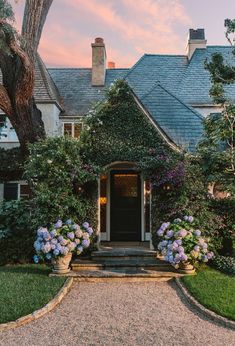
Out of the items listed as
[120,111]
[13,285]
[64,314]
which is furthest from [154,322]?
[120,111]

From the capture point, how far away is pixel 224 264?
10.2 metres

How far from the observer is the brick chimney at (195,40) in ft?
76.9

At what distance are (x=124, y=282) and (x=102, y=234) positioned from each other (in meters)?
3.88

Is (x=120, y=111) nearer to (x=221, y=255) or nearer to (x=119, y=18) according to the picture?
(x=119, y=18)

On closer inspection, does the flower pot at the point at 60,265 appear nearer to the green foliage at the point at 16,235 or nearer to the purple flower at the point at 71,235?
the purple flower at the point at 71,235

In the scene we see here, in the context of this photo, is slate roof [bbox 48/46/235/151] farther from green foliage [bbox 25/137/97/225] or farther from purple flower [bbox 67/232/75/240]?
purple flower [bbox 67/232/75/240]

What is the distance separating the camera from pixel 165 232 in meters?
10.5

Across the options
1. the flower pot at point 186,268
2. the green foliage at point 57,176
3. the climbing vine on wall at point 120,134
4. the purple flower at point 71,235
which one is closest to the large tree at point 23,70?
the green foliage at point 57,176

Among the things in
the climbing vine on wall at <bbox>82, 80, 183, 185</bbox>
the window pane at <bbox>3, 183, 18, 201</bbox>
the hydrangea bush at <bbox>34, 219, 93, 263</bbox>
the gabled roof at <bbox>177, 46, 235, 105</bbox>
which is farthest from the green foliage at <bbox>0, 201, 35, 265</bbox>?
the gabled roof at <bbox>177, 46, 235, 105</bbox>

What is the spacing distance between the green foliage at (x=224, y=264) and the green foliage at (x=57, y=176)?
415cm

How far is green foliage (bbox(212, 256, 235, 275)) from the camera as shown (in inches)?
393

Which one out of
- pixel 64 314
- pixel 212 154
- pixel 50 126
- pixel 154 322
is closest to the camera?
pixel 154 322

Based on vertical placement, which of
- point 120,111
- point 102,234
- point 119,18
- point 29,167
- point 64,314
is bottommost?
point 64,314

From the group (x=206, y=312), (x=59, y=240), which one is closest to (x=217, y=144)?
(x=59, y=240)
